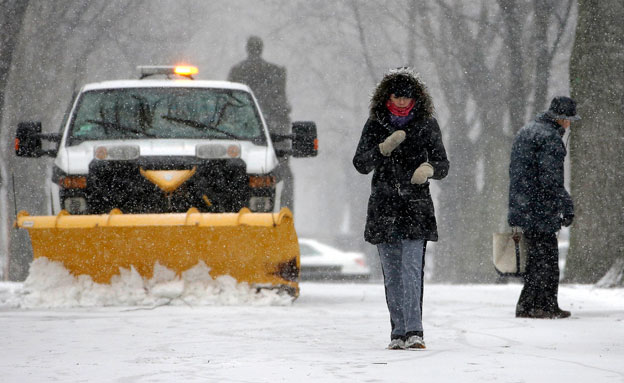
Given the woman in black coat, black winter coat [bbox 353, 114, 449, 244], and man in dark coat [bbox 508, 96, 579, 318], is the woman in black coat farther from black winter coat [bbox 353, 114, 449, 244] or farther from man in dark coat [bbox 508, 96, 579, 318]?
man in dark coat [bbox 508, 96, 579, 318]

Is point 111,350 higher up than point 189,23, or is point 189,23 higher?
point 189,23

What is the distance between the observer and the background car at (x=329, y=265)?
2052cm

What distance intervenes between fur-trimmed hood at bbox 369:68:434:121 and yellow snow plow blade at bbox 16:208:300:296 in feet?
9.80

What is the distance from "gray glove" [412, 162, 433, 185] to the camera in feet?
21.5

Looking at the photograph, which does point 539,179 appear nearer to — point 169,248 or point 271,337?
point 271,337

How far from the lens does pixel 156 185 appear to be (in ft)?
32.6

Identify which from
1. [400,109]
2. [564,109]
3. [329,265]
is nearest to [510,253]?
[564,109]

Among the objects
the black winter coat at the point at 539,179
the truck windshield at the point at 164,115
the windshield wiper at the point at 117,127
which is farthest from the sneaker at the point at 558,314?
the windshield wiper at the point at 117,127

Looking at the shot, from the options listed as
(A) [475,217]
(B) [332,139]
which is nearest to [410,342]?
(A) [475,217]

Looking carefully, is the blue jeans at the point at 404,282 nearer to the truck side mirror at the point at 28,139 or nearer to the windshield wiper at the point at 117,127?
the windshield wiper at the point at 117,127

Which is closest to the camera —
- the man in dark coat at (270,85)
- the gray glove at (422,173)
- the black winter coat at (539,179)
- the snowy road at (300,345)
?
the snowy road at (300,345)

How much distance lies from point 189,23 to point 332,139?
43.4ft

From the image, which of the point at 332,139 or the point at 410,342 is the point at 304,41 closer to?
the point at 332,139

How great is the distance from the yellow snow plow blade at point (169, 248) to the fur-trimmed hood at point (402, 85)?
9.80ft
